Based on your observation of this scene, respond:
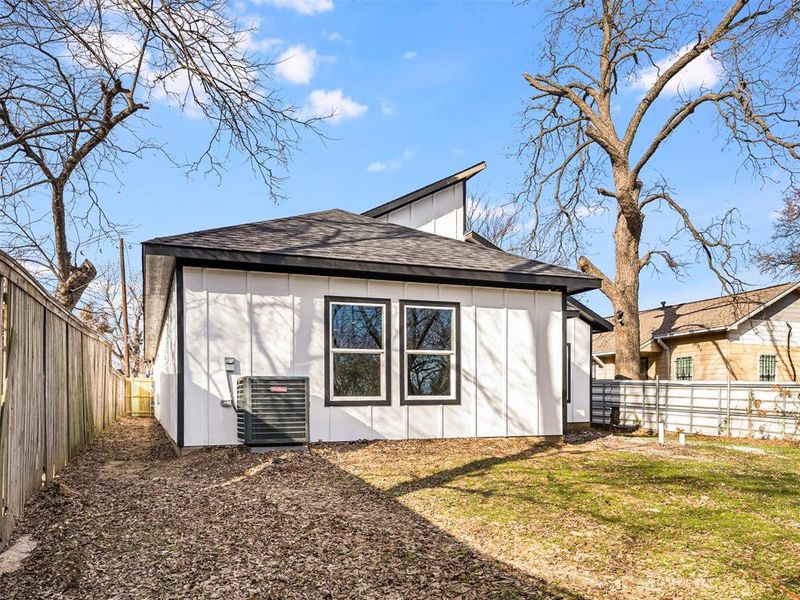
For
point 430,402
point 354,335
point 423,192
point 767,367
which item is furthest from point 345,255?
point 767,367

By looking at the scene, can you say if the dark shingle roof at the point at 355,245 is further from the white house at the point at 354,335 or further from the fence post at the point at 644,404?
the fence post at the point at 644,404

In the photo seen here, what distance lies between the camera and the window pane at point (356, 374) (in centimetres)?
Result: 852

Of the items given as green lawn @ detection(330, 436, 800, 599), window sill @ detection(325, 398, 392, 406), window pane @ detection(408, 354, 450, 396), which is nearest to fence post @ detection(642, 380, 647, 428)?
green lawn @ detection(330, 436, 800, 599)

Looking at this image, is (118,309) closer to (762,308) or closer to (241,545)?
(762,308)

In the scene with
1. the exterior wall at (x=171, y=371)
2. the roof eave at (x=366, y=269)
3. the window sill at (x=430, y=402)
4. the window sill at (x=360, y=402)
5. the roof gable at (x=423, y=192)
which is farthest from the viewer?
the roof gable at (x=423, y=192)

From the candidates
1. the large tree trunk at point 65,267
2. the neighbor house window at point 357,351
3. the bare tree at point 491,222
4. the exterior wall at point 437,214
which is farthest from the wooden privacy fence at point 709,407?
the bare tree at point 491,222

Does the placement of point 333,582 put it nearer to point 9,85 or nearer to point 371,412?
point 371,412

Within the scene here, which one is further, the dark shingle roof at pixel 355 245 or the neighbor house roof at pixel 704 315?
the neighbor house roof at pixel 704 315

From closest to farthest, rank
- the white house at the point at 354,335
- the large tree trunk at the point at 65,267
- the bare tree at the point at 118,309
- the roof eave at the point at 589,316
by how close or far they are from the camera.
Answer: the white house at the point at 354,335 < the roof eave at the point at 589,316 < the large tree trunk at the point at 65,267 < the bare tree at the point at 118,309

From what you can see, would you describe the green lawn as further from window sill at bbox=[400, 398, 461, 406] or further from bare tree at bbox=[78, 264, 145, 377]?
bare tree at bbox=[78, 264, 145, 377]

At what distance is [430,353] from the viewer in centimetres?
902

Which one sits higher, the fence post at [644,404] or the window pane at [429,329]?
the window pane at [429,329]

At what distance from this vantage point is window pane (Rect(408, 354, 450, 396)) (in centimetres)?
896

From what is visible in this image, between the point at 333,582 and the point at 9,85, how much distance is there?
8964 mm
